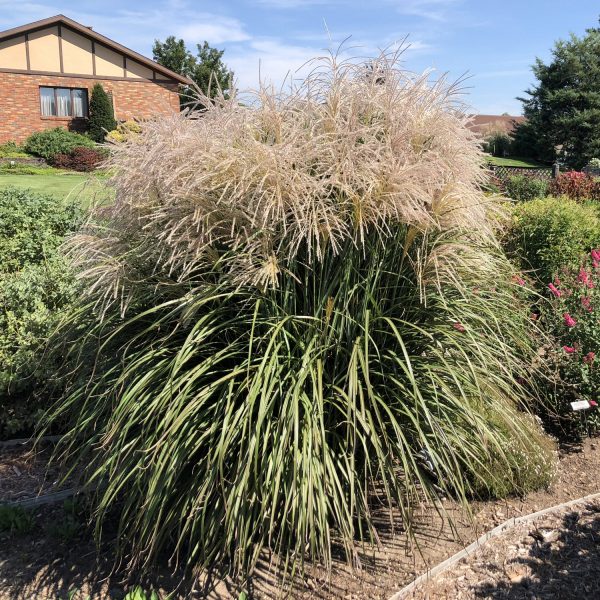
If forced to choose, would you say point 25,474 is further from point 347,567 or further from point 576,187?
point 576,187

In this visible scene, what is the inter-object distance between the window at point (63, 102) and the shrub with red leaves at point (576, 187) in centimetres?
2506

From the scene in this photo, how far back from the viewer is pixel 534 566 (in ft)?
9.71

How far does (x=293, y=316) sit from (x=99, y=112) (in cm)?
3064

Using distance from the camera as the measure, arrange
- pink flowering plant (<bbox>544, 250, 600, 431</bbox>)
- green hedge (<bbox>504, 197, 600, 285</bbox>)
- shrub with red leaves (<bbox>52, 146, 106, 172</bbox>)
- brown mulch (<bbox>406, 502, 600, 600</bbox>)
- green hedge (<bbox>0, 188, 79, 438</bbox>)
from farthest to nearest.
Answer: shrub with red leaves (<bbox>52, 146, 106, 172</bbox>) < green hedge (<bbox>504, 197, 600, 285</bbox>) < green hedge (<bbox>0, 188, 79, 438</bbox>) < pink flowering plant (<bbox>544, 250, 600, 431</bbox>) < brown mulch (<bbox>406, 502, 600, 600</bbox>)

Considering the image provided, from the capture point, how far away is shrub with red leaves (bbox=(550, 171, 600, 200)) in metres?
13.2

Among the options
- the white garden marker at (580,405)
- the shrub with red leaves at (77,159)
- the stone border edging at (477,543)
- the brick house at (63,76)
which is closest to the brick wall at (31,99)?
the brick house at (63,76)

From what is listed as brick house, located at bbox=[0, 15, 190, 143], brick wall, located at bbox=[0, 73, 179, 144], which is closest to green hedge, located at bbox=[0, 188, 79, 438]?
brick wall, located at bbox=[0, 73, 179, 144]

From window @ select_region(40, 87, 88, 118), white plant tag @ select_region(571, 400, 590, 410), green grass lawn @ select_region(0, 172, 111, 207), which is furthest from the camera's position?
window @ select_region(40, 87, 88, 118)

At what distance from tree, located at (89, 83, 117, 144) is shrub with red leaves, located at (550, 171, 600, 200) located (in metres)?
22.6

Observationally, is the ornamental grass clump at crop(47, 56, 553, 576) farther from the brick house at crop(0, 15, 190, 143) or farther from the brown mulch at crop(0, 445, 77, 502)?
the brick house at crop(0, 15, 190, 143)

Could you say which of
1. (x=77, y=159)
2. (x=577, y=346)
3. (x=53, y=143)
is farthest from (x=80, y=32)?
(x=577, y=346)

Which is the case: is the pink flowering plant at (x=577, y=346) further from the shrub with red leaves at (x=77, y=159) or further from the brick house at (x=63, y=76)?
the brick house at (x=63, y=76)

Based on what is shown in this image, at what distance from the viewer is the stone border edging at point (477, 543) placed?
2.79 m

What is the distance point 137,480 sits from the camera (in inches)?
106
